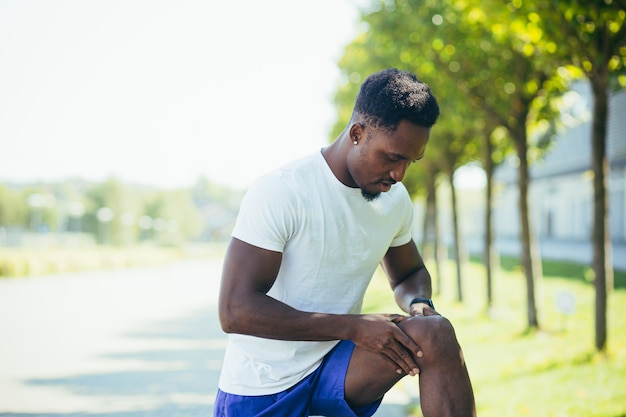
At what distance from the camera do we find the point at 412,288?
321cm

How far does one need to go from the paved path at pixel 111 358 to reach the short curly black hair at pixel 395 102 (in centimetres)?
395

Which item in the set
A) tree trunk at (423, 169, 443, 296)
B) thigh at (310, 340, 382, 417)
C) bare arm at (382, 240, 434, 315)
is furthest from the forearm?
tree trunk at (423, 169, 443, 296)

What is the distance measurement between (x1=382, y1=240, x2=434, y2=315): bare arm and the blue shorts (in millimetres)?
498

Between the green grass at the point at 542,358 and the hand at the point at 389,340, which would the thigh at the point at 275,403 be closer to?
the hand at the point at 389,340

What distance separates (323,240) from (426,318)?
22.9 inches

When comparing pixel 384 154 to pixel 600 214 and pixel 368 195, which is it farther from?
pixel 600 214

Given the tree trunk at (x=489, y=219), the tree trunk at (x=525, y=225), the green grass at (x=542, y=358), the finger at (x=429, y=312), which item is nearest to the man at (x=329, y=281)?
the finger at (x=429, y=312)

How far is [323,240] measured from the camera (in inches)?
113

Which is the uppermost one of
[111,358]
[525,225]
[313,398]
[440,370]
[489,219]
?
[440,370]

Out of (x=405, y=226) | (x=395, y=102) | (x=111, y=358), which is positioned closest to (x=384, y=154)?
(x=395, y=102)

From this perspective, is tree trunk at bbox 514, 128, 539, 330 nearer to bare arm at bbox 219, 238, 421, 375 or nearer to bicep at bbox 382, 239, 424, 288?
bicep at bbox 382, 239, 424, 288

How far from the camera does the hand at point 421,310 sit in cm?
277

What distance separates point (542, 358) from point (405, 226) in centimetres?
527

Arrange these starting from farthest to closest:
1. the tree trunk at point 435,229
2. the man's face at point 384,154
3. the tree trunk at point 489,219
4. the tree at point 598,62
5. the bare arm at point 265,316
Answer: the tree trunk at point 435,229, the tree trunk at point 489,219, the tree at point 598,62, the man's face at point 384,154, the bare arm at point 265,316
